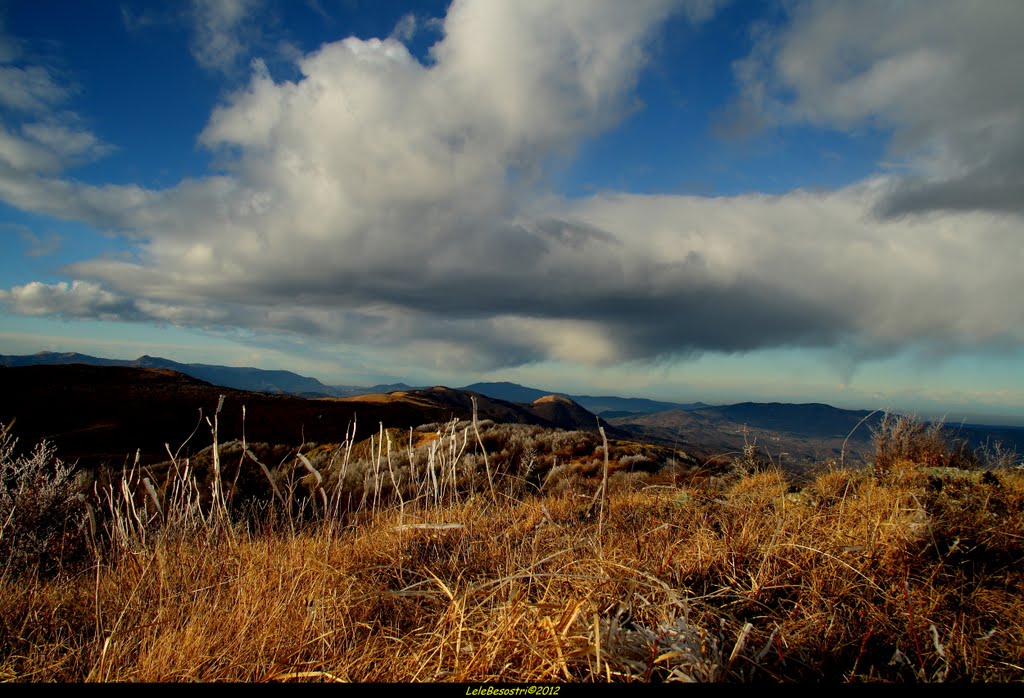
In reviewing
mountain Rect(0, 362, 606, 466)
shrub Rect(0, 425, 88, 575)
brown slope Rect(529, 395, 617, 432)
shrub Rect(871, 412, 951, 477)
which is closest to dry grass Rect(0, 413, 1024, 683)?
shrub Rect(0, 425, 88, 575)

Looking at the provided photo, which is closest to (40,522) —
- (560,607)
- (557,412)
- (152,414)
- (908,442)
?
(560,607)

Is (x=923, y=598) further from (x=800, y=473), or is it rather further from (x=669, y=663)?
(x=800, y=473)

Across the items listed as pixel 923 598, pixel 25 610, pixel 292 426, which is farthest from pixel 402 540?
pixel 292 426

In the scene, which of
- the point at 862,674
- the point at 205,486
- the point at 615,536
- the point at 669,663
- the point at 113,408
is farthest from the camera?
the point at 113,408

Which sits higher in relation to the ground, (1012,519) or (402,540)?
(1012,519)

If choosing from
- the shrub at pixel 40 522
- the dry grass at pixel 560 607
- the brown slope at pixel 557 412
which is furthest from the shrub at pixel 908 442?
the brown slope at pixel 557 412

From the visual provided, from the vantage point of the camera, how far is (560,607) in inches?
89.4

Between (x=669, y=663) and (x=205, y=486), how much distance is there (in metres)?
9.38

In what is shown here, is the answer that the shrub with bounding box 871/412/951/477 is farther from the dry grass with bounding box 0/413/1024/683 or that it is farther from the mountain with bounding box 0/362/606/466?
the mountain with bounding box 0/362/606/466

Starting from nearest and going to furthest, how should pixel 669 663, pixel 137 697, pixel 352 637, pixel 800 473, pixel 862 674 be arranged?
pixel 137 697 < pixel 669 663 < pixel 862 674 < pixel 352 637 < pixel 800 473

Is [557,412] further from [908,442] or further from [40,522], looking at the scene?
[40,522]

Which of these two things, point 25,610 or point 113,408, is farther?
point 113,408

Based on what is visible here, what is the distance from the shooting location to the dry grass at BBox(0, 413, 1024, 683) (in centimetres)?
211

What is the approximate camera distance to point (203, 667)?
7.57 feet
